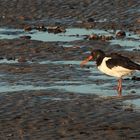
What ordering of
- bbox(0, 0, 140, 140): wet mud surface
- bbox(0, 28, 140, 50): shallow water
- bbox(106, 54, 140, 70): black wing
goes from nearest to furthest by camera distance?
bbox(0, 0, 140, 140): wet mud surface < bbox(106, 54, 140, 70): black wing < bbox(0, 28, 140, 50): shallow water

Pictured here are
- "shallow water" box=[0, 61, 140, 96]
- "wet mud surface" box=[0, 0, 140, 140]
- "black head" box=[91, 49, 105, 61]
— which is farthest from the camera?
"black head" box=[91, 49, 105, 61]

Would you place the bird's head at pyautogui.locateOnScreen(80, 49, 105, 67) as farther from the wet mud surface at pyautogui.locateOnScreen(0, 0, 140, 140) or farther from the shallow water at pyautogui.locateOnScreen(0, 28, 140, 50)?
the shallow water at pyautogui.locateOnScreen(0, 28, 140, 50)

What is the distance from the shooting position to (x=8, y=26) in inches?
964

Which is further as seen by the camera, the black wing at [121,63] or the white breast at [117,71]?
the white breast at [117,71]

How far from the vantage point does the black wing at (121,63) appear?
636 inches

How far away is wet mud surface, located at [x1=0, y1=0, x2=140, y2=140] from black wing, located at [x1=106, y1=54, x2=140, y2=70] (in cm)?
43

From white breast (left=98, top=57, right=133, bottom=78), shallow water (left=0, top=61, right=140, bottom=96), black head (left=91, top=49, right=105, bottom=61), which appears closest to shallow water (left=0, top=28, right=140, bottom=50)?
black head (left=91, top=49, right=105, bottom=61)

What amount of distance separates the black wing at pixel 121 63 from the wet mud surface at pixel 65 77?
43cm

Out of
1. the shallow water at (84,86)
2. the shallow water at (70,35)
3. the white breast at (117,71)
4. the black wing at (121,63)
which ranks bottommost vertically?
the shallow water at (84,86)

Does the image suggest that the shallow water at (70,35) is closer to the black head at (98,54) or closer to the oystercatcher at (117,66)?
the black head at (98,54)

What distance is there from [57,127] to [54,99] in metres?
2.38

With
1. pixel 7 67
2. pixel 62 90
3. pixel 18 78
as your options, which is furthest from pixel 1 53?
pixel 62 90

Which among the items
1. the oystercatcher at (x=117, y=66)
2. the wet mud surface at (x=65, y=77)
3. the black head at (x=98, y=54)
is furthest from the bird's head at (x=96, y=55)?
the oystercatcher at (x=117, y=66)

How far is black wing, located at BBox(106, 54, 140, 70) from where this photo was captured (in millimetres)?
16156
